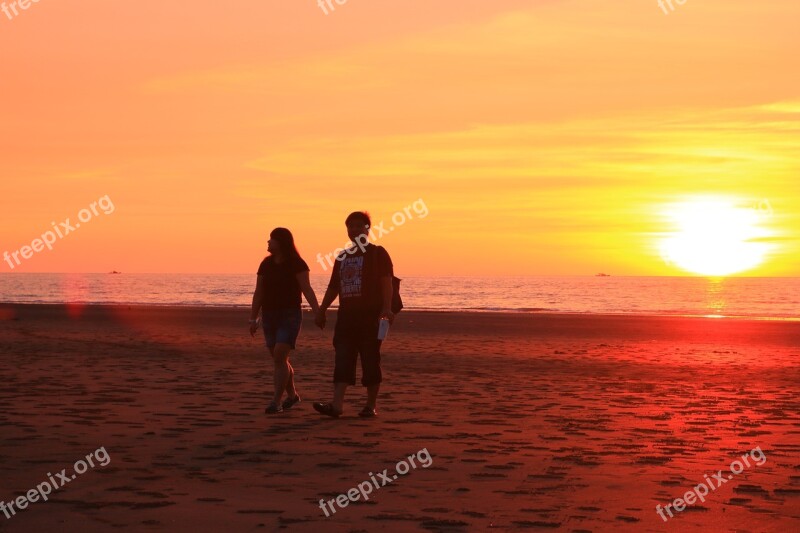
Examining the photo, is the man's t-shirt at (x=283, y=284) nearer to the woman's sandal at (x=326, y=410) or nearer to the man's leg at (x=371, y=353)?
the man's leg at (x=371, y=353)

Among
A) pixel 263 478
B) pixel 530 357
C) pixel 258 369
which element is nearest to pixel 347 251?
pixel 263 478

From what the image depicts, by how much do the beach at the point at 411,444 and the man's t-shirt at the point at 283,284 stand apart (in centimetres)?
116

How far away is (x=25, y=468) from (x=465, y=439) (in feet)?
11.8

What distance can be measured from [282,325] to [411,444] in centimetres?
272

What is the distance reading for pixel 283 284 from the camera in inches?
424

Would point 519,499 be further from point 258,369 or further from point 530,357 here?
point 530,357

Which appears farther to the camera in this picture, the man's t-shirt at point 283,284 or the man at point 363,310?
the man's t-shirt at point 283,284

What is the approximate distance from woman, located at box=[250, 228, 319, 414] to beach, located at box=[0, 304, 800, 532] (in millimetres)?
517

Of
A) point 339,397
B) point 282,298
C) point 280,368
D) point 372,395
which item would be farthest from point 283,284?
point 372,395

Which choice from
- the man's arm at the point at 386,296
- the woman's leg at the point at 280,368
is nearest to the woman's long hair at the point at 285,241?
the woman's leg at the point at 280,368

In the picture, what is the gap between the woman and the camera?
10.7m

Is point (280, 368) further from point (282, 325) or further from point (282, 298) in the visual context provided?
point (282, 298)

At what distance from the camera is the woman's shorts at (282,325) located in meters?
10.7

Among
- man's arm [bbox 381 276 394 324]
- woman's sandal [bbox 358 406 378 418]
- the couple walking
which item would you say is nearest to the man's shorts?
the couple walking
